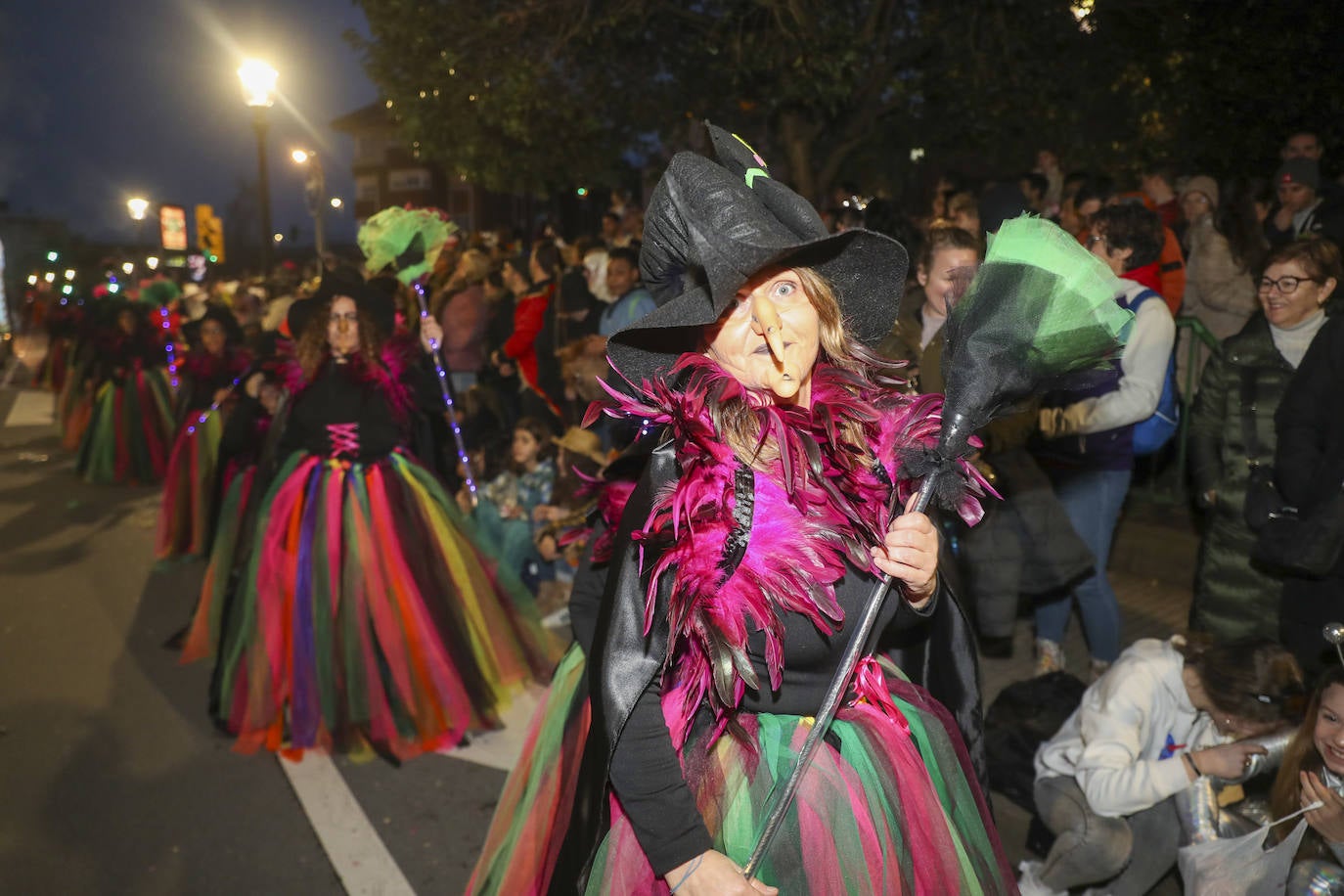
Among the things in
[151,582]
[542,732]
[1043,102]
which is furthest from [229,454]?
[1043,102]

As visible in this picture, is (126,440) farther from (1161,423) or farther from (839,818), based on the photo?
(839,818)

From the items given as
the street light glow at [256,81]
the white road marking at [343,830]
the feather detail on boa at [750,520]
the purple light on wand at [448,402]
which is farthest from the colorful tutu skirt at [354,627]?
the street light glow at [256,81]

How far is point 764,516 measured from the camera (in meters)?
2.20

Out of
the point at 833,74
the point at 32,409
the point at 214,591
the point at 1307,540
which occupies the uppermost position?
the point at 833,74

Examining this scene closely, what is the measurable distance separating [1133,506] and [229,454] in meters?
6.18

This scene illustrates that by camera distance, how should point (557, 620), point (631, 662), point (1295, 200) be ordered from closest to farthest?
point (631, 662)
point (557, 620)
point (1295, 200)

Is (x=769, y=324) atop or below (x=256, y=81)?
below

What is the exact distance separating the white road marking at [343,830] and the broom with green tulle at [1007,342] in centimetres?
229

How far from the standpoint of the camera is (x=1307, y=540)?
12.9 ft

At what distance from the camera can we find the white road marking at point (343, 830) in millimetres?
3803

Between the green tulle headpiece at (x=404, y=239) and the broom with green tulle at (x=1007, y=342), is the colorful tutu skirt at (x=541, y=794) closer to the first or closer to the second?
the broom with green tulle at (x=1007, y=342)

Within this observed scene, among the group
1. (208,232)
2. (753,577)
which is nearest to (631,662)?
(753,577)

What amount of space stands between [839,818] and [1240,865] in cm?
153

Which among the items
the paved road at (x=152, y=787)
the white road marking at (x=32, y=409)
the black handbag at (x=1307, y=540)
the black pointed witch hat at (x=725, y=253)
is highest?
the black pointed witch hat at (x=725, y=253)
